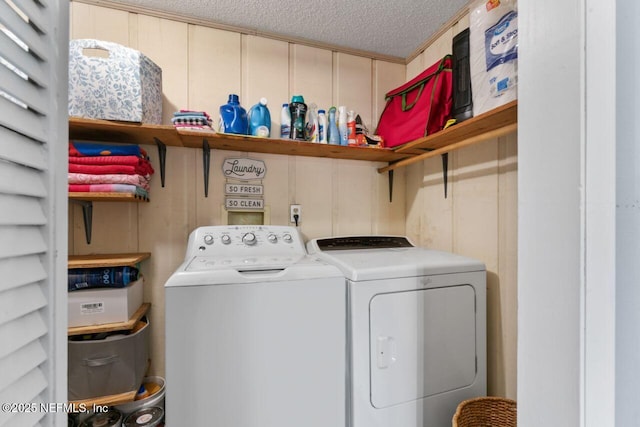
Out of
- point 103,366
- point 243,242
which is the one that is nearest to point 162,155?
point 243,242

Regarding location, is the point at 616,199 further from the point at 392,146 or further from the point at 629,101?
the point at 392,146

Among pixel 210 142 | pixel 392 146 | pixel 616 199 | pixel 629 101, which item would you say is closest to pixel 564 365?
pixel 616 199

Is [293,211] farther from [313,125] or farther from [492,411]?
[492,411]

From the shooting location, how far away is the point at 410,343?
1.15 metres

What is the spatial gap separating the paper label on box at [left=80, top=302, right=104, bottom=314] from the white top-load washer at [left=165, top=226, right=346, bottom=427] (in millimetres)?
515

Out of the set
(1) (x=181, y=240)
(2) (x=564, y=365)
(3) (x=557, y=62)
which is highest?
(3) (x=557, y=62)

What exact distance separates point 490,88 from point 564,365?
41.5 inches

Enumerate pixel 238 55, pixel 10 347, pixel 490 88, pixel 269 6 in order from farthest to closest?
1. pixel 238 55
2. pixel 269 6
3. pixel 490 88
4. pixel 10 347

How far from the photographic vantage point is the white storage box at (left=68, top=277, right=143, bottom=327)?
3.92ft

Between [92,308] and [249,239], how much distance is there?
736 mm

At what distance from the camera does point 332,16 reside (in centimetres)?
162

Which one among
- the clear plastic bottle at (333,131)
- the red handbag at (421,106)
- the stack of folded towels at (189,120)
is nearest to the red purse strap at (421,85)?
the red handbag at (421,106)

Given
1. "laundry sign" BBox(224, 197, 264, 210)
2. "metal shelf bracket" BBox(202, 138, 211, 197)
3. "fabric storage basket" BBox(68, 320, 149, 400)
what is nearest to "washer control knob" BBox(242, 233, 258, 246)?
"laundry sign" BBox(224, 197, 264, 210)

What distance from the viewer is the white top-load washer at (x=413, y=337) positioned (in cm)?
110
